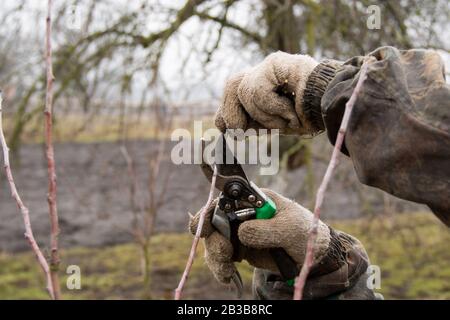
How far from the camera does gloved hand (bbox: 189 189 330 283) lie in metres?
1.78

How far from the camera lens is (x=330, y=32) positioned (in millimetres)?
5262

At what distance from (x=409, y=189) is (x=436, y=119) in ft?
0.58

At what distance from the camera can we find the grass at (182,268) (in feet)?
18.0

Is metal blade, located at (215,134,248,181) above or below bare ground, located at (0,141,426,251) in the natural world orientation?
above

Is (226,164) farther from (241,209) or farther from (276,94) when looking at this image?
(276,94)

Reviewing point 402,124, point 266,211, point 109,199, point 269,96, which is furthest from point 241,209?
point 109,199

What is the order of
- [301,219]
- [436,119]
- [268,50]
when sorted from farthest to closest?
[268,50], [301,219], [436,119]

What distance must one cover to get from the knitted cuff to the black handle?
1.33ft

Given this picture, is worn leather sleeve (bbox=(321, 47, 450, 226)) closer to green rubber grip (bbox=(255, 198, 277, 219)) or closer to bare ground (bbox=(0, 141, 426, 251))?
green rubber grip (bbox=(255, 198, 277, 219))

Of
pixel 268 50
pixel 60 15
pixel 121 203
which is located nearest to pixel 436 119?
pixel 60 15

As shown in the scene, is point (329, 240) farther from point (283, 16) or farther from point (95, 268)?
point (95, 268)

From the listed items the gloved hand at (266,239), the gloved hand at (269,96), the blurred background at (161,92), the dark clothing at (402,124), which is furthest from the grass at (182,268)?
the dark clothing at (402,124)

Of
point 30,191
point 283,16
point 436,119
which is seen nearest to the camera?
point 436,119

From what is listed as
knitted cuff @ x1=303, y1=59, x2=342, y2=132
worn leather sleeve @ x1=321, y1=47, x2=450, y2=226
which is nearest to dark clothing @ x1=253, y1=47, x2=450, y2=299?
worn leather sleeve @ x1=321, y1=47, x2=450, y2=226
